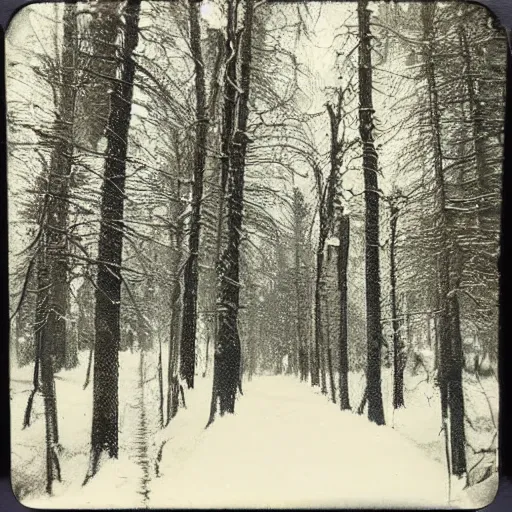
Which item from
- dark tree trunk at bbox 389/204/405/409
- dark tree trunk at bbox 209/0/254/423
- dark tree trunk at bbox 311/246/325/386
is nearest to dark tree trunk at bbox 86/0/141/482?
dark tree trunk at bbox 209/0/254/423

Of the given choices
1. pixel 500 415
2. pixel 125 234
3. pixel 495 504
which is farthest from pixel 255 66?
pixel 495 504

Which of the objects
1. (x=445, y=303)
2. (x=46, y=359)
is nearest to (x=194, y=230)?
(x=46, y=359)

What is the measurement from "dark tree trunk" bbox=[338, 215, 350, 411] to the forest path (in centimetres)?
8

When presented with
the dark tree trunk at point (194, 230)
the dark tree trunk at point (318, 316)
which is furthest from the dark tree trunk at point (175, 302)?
the dark tree trunk at point (318, 316)

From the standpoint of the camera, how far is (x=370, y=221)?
243cm

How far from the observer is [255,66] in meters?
2.44

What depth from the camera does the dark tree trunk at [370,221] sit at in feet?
7.91

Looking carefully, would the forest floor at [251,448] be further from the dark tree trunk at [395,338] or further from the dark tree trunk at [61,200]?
the dark tree trunk at [61,200]

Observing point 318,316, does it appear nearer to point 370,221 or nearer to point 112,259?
point 370,221

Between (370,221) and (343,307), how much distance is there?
36 centimetres

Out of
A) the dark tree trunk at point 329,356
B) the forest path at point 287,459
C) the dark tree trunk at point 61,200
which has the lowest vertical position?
the forest path at point 287,459

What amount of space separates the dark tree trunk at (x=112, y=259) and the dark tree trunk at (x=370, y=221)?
0.92m

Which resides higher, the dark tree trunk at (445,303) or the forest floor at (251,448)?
the dark tree trunk at (445,303)

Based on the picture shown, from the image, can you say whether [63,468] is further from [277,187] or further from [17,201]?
[277,187]
